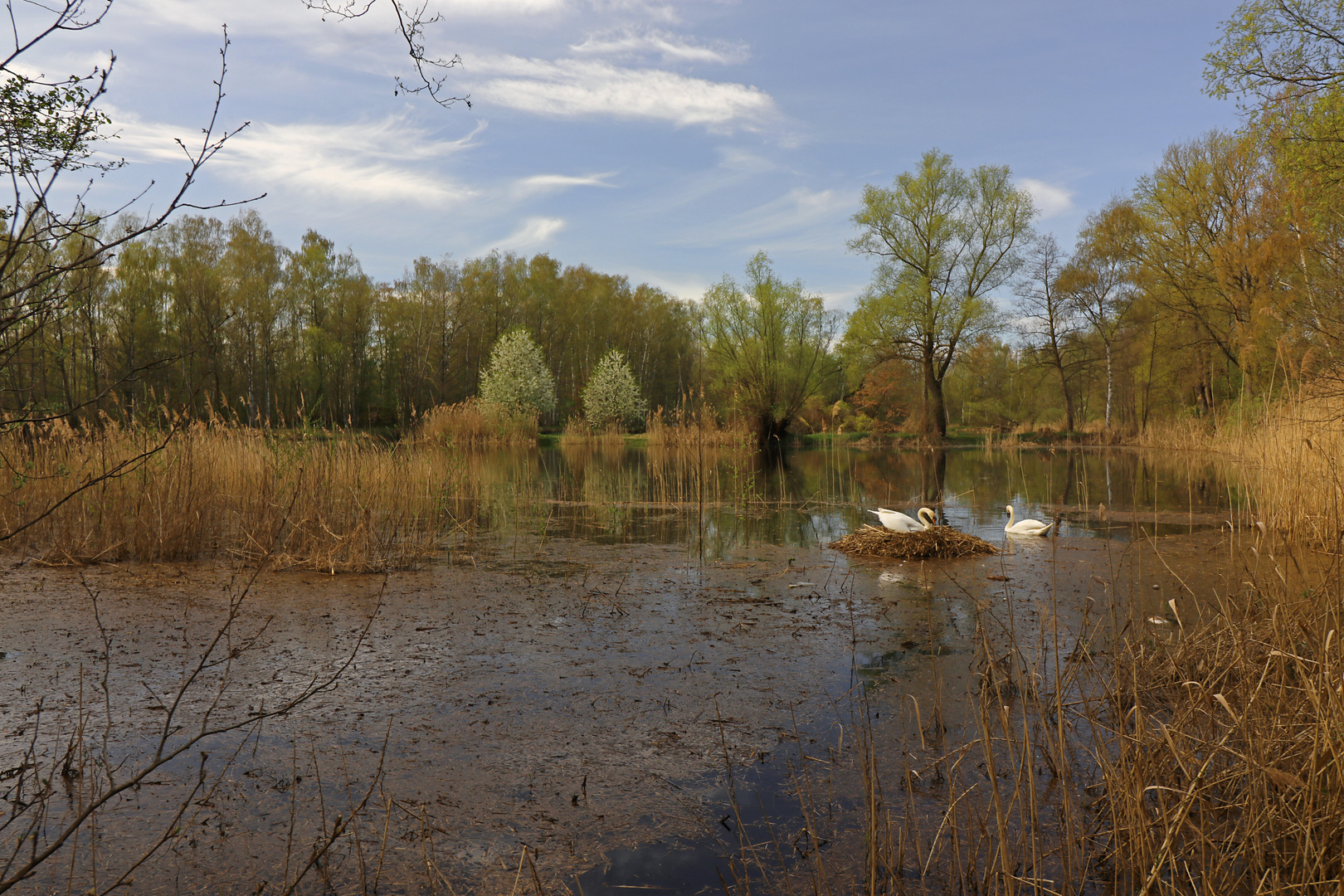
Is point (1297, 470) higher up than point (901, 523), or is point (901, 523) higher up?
point (1297, 470)

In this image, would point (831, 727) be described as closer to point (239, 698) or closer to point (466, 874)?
point (466, 874)

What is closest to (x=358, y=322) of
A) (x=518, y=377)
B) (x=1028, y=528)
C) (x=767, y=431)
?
(x=518, y=377)

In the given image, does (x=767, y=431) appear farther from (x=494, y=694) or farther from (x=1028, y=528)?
(x=494, y=694)

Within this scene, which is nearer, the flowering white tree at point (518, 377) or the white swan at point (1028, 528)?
the white swan at point (1028, 528)

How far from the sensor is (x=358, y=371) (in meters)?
43.2

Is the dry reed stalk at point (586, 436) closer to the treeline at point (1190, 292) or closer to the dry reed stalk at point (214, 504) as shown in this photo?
the treeline at point (1190, 292)

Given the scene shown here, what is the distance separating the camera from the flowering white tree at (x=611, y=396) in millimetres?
38188

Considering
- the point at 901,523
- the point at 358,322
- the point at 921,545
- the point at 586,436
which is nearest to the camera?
the point at 921,545

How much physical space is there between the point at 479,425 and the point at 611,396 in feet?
38.9

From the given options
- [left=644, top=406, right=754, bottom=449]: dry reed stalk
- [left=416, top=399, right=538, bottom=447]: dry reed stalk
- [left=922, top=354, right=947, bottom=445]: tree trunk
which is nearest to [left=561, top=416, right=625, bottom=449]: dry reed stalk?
[left=416, top=399, right=538, bottom=447]: dry reed stalk

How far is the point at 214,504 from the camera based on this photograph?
7293 millimetres

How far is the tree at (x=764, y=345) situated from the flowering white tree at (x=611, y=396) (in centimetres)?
506

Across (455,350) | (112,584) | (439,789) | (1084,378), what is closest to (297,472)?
(112,584)

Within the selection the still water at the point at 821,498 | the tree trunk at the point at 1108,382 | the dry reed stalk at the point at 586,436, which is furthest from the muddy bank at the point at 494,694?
the tree trunk at the point at 1108,382
